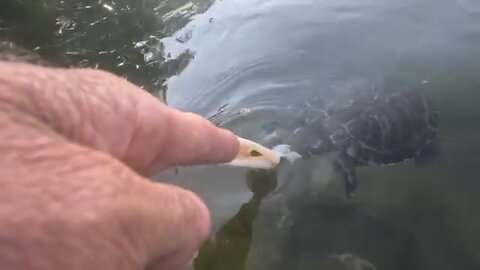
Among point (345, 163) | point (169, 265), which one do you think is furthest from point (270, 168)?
point (169, 265)

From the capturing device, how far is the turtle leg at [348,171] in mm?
1203

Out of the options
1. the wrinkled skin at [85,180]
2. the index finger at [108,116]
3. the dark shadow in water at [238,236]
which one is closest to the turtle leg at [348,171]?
the dark shadow in water at [238,236]

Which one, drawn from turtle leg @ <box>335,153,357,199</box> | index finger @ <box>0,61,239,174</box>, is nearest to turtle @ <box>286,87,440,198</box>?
turtle leg @ <box>335,153,357,199</box>

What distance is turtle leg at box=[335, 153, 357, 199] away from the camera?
1.20m

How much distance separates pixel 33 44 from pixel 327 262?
1101mm

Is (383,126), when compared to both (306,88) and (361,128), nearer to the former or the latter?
(361,128)

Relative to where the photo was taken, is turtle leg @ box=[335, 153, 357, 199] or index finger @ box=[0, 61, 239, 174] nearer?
index finger @ box=[0, 61, 239, 174]

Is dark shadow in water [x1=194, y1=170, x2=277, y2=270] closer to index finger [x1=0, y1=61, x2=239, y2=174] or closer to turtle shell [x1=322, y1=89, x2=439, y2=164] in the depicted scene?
turtle shell [x1=322, y1=89, x2=439, y2=164]

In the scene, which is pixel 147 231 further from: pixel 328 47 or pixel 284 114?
pixel 328 47

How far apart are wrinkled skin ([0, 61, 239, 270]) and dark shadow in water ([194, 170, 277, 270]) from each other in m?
0.46

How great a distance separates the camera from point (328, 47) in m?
1.45

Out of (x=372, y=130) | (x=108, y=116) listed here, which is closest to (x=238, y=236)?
(x=372, y=130)

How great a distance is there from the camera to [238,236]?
1133 mm

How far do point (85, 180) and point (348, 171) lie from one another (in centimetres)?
82
